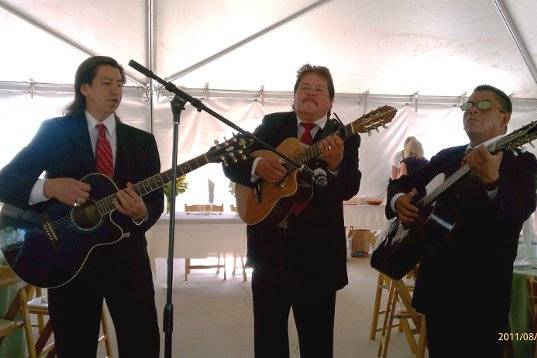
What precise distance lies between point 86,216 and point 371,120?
139 cm

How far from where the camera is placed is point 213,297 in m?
5.41

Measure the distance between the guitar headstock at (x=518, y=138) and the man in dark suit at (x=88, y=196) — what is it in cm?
152

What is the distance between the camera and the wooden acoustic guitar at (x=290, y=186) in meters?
1.99

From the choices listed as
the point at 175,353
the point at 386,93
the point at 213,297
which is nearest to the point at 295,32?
the point at 386,93

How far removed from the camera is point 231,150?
1869 mm

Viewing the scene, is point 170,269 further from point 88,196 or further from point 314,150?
point 314,150

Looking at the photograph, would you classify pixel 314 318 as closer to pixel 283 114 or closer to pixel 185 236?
pixel 283 114

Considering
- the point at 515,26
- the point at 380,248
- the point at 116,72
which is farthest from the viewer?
the point at 515,26

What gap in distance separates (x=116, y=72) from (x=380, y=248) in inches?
66.7

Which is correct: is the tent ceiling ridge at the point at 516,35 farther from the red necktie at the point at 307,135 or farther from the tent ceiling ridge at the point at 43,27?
the tent ceiling ridge at the point at 43,27

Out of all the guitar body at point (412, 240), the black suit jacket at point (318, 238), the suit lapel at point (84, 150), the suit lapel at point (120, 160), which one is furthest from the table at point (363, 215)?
the suit lapel at point (84, 150)

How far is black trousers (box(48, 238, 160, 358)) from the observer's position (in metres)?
1.84

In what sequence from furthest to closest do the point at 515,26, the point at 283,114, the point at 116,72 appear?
the point at 515,26, the point at 283,114, the point at 116,72

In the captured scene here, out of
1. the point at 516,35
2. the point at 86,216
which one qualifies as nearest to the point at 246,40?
the point at 516,35
